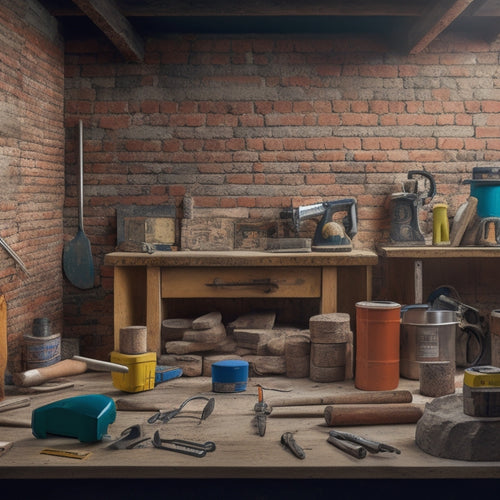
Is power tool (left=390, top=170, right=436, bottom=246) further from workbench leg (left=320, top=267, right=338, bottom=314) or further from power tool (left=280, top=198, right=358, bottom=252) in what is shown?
workbench leg (left=320, top=267, right=338, bottom=314)

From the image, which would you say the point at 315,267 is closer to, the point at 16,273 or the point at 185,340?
the point at 185,340

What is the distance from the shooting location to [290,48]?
4480 millimetres

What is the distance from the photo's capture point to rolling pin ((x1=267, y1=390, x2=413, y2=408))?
246 centimetres

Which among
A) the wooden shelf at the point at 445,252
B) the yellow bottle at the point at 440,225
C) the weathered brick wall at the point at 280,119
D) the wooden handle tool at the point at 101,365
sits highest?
the weathered brick wall at the point at 280,119

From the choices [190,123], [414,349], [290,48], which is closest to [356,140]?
[290,48]

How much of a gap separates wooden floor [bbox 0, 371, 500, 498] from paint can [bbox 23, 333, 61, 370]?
1222 millimetres

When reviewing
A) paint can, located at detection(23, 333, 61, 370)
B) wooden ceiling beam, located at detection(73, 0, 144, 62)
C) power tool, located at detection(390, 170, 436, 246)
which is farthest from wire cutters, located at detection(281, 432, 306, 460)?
wooden ceiling beam, located at detection(73, 0, 144, 62)

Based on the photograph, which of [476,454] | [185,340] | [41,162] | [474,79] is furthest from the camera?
[474,79]

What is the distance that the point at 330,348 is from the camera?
2.91 m

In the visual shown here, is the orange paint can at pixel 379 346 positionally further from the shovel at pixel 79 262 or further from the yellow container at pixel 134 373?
the shovel at pixel 79 262

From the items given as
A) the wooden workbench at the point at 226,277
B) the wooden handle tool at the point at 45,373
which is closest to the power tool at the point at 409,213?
the wooden workbench at the point at 226,277

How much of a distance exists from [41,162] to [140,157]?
73cm

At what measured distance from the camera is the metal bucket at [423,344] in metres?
2.91

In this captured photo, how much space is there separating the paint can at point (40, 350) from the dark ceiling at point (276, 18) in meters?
2.00
